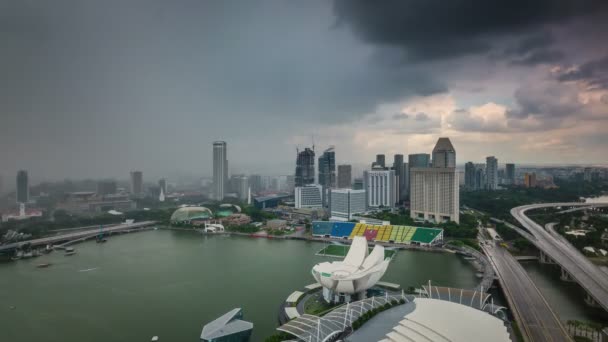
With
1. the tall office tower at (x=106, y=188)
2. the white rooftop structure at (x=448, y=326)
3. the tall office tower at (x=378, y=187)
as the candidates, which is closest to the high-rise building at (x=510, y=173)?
the tall office tower at (x=378, y=187)

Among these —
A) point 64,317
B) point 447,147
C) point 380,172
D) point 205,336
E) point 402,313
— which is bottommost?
point 64,317

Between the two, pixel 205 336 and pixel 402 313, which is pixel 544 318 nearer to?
pixel 402 313

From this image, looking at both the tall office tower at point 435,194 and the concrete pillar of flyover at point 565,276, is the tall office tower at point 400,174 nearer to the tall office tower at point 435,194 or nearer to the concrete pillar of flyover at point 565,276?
the tall office tower at point 435,194

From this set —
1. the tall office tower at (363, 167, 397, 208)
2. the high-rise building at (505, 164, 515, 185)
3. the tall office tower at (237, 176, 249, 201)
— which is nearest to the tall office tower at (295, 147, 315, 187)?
the tall office tower at (363, 167, 397, 208)

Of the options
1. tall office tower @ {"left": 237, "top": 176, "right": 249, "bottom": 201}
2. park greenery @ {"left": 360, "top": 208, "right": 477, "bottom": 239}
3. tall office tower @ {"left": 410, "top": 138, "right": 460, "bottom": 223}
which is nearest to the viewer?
park greenery @ {"left": 360, "top": 208, "right": 477, "bottom": 239}

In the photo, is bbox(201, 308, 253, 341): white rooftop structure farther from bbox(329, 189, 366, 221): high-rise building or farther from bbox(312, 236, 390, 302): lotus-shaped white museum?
bbox(329, 189, 366, 221): high-rise building

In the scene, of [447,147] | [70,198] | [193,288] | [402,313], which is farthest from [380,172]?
[70,198]
